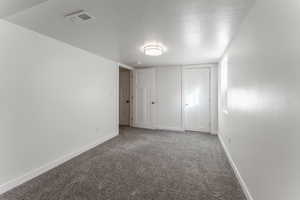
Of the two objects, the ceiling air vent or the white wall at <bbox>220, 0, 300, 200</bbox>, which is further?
the ceiling air vent

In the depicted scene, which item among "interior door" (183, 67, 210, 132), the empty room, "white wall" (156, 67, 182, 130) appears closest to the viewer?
the empty room

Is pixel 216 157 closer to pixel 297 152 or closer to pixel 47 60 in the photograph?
pixel 297 152

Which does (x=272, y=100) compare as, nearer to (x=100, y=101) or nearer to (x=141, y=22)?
(x=141, y=22)

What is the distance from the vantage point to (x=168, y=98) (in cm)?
513

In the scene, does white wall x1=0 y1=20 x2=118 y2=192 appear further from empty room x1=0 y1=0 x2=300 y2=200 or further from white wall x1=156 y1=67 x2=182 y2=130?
white wall x1=156 y1=67 x2=182 y2=130

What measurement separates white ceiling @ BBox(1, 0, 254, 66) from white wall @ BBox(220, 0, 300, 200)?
0.40 meters

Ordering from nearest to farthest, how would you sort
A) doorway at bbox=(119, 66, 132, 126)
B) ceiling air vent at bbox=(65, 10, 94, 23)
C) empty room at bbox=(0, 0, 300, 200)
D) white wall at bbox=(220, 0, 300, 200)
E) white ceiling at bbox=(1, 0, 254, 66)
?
white wall at bbox=(220, 0, 300, 200) < empty room at bbox=(0, 0, 300, 200) < white ceiling at bbox=(1, 0, 254, 66) < ceiling air vent at bbox=(65, 10, 94, 23) < doorway at bbox=(119, 66, 132, 126)

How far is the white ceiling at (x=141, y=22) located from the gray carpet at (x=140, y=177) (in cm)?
224

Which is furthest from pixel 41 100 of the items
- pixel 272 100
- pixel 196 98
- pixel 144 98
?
pixel 196 98

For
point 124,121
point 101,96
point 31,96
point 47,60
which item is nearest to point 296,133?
point 31,96

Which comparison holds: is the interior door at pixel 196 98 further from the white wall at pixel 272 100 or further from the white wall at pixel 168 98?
the white wall at pixel 272 100

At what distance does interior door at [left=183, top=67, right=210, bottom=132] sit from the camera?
476 centimetres

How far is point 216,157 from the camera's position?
294 cm

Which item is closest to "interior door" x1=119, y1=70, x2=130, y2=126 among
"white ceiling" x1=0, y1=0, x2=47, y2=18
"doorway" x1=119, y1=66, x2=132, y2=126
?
"doorway" x1=119, y1=66, x2=132, y2=126
